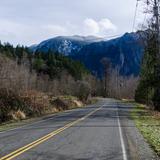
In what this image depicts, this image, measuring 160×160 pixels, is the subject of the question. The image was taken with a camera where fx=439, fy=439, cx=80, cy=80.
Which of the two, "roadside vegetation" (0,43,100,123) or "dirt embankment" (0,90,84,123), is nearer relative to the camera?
"dirt embankment" (0,90,84,123)

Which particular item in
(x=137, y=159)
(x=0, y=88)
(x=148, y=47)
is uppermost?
(x=148, y=47)

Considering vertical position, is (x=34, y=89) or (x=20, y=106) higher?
(x=34, y=89)

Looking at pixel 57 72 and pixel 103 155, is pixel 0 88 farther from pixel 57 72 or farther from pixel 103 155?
pixel 57 72

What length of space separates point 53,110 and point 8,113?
14.8m

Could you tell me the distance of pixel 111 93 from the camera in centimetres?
18738

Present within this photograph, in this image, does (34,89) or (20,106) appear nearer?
(20,106)

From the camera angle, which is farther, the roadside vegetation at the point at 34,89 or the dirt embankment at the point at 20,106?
the roadside vegetation at the point at 34,89

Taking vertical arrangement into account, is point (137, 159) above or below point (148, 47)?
below

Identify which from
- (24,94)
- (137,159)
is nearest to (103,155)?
(137,159)

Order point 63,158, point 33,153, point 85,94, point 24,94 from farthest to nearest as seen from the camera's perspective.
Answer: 1. point 85,94
2. point 24,94
3. point 33,153
4. point 63,158

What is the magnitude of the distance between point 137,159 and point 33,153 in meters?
3.31

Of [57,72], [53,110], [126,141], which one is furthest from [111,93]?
[126,141]

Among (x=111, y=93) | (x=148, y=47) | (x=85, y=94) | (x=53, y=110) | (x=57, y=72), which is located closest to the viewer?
(x=148, y=47)

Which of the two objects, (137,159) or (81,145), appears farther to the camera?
(81,145)
